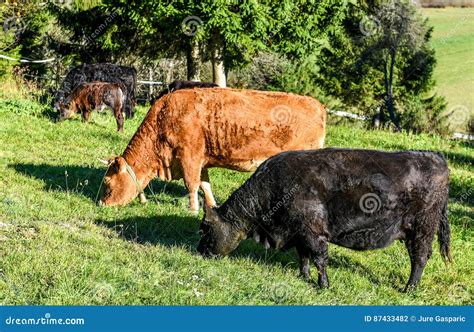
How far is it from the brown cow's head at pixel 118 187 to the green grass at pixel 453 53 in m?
47.0

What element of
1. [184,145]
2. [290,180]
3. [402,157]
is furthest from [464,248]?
[184,145]

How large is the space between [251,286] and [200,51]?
23.6 metres

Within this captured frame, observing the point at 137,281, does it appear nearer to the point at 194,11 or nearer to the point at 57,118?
the point at 57,118

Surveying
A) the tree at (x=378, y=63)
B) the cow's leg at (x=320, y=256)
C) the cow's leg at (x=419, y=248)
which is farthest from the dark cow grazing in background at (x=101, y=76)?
the tree at (x=378, y=63)

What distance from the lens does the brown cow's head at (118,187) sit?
1074 centimetres

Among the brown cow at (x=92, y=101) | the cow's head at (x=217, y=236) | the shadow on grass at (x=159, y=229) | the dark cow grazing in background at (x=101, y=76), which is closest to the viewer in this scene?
the cow's head at (x=217, y=236)

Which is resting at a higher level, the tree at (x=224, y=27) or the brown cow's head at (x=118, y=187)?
the tree at (x=224, y=27)

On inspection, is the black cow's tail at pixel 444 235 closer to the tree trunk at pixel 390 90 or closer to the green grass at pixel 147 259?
the green grass at pixel 147 259

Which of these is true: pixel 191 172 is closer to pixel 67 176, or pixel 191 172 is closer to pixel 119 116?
pixel 67 176

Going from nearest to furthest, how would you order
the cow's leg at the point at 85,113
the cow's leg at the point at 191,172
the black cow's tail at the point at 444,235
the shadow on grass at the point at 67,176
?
the black cow's tail at the point at 444,235, the cow's leg at the point at 191,172, the shadow on grass at the point at 67,176, the cow's leg at the point at 85,113

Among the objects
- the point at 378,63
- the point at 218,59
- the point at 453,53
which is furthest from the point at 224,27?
the point at 453,53

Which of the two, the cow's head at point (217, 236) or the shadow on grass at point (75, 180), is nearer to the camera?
the cow's head at point (217, 236)

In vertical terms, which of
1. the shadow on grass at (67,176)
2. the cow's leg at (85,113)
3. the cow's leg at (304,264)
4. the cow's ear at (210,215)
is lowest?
the cow's leg at (85,113)

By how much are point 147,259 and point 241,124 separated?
12.7 ft
